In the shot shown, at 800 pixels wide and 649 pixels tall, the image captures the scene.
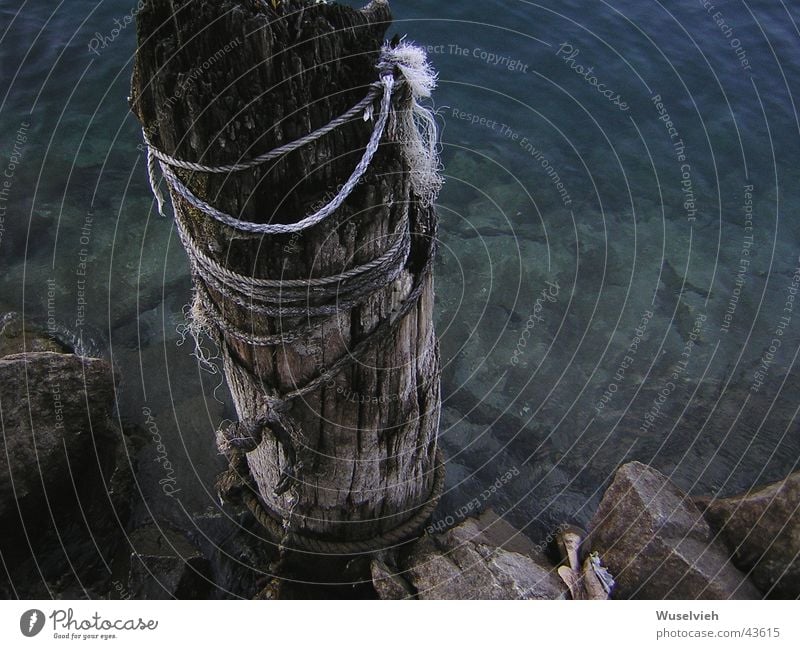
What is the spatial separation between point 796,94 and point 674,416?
6346 mm

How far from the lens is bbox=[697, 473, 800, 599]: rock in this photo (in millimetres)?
4719

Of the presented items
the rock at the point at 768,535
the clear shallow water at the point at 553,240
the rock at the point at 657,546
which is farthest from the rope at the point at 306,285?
the rock at the point at 768,535

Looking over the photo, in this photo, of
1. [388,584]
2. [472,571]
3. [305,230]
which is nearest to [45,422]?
[388,584]

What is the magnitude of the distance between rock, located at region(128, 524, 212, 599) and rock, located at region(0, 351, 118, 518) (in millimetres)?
778

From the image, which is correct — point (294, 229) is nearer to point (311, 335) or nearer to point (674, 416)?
point (311, 335)

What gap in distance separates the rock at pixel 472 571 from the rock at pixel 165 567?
1.60m

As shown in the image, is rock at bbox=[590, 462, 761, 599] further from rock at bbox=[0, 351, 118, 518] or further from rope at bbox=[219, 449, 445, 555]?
rock at bbox=[0, 351, 118, 518]

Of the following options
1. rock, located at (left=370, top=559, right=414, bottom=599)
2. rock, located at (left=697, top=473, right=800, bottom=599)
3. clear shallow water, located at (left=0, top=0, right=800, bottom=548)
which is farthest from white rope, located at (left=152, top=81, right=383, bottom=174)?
rock, located at (left=697, top=473, right=800, bottom=599)

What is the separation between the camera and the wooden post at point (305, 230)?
7.90ft

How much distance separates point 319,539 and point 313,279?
7.43ft

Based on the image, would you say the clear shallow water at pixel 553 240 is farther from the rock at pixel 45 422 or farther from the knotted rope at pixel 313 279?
the knotted rope at pixel 313 279

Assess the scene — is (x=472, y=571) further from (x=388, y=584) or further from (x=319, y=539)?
(x=319, y=539)

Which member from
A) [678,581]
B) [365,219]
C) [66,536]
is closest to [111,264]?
[66,536]

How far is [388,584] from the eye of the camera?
451cm
